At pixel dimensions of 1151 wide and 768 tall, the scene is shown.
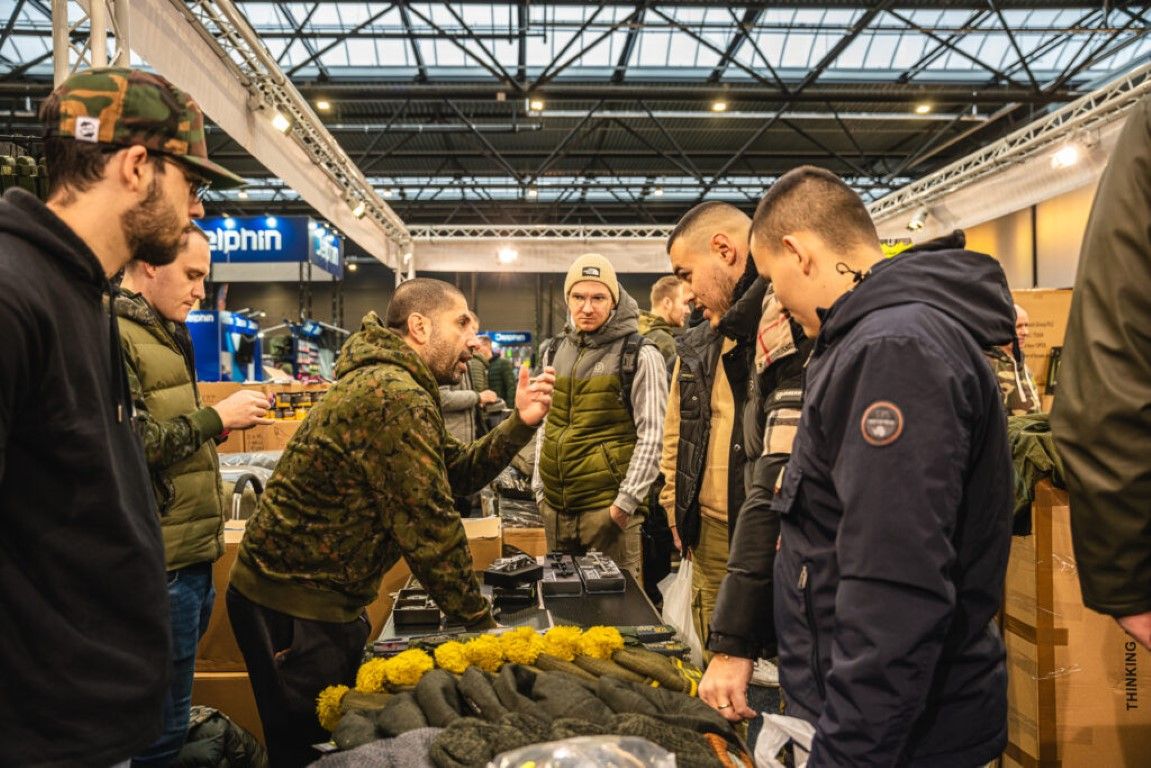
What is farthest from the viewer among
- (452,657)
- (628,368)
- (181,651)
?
Answer: (628,368)

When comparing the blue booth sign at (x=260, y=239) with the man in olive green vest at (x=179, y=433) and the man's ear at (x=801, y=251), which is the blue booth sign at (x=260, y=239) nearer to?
the man in olive green vest at (x=179, y=433)

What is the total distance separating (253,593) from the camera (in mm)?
1904

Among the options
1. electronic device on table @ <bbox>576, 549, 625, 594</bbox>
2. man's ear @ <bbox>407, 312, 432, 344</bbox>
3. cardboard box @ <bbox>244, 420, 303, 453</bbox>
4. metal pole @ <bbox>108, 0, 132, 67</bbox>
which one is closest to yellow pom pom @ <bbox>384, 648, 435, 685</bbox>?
electronic device on table @ <bbox>576, 549, 625, 594</bbox>

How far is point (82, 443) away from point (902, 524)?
111 cm

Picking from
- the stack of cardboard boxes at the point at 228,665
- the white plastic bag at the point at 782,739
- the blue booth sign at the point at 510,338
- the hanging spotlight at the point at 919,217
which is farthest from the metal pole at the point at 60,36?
the blue booth sign at the point at 510,338

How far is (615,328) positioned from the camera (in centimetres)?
336

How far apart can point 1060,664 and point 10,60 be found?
12162 millimetres

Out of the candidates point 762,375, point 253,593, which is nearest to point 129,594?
point 253,593

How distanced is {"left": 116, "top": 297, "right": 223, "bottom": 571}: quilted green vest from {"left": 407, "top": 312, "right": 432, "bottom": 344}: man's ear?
0.68 metres

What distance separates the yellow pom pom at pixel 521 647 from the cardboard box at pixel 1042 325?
3.83m

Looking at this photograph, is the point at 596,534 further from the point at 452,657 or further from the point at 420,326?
the point at 452,657

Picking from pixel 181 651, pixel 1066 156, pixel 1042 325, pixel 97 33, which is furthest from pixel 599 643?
pixel 1066 156

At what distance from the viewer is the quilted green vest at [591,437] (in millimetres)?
3297

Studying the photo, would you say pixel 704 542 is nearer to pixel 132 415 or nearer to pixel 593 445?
pixel 593 445
